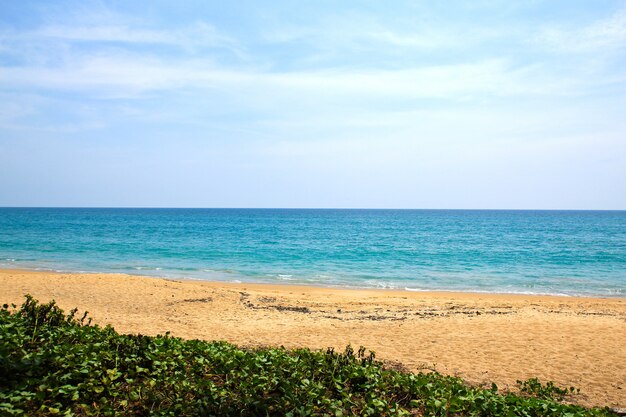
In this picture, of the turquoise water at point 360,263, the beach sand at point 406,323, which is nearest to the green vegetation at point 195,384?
the beach sand at point 406,323

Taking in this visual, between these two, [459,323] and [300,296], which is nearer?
[459,323]

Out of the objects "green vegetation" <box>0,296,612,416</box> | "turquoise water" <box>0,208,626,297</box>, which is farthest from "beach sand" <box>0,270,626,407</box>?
"turquoise water" <box>0,208,626,297</box>

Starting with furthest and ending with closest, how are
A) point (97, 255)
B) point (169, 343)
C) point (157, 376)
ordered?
point (97, 255) < point (169, 343) < point (157, 376)

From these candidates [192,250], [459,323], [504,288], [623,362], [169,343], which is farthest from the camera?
[192,250]

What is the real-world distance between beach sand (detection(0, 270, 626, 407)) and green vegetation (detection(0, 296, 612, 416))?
3.89 meters

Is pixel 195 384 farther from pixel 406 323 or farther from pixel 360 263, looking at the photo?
pixel 360 263

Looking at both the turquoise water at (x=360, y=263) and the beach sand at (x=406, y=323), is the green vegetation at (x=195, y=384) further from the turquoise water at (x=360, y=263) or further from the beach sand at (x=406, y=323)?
the turquoise water at (x=360, y=263)

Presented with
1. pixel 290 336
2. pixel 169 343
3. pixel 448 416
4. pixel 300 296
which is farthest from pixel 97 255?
pixel 448 416

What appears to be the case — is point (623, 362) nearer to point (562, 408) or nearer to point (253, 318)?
point (562, 408)

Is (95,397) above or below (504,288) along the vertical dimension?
above

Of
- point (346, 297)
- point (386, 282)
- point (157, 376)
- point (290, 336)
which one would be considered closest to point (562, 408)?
point (157, 376)

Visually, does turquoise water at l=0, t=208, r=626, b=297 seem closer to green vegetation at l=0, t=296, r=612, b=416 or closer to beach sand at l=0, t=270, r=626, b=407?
beach sand at l=0, t=270, r=626, b=407

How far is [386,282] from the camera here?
1047 inches

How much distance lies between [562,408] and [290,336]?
723cm
